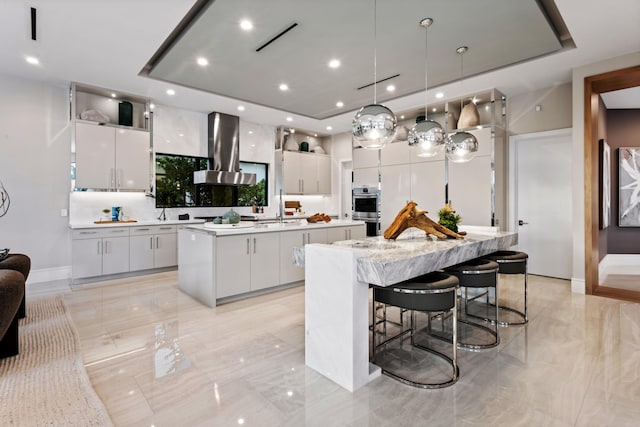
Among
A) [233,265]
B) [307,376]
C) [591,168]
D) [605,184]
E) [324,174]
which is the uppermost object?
[324,174]

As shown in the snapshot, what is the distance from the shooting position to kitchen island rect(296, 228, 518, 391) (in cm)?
200

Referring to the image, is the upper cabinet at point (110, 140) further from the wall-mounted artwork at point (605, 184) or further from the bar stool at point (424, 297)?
the wall-mounted artwork at point (605, 184)

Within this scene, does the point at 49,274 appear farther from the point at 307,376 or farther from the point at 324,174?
the point at 324,174

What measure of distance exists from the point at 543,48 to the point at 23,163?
6.97 meters

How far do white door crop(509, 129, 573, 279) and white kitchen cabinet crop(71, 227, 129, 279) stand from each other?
6.23m

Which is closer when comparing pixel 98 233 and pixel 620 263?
pixel 98 233

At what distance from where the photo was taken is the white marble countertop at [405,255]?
1946mm

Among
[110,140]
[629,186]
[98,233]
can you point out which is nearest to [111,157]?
[110,140]

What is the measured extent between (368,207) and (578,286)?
148 inches

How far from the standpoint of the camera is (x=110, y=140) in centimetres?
505

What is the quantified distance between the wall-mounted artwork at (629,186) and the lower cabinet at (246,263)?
19.9ft

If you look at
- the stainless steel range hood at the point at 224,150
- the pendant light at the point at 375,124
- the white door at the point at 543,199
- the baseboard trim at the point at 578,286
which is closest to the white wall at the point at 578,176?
the baseboard trim at the point at 578,286

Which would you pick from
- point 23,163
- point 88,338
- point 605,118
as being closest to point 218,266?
point 88,338

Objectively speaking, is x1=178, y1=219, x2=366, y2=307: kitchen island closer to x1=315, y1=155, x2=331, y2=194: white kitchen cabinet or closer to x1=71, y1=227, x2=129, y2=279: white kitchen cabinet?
x1=71, y1=227, x2=129, y2=279: white kitchen cabinet
